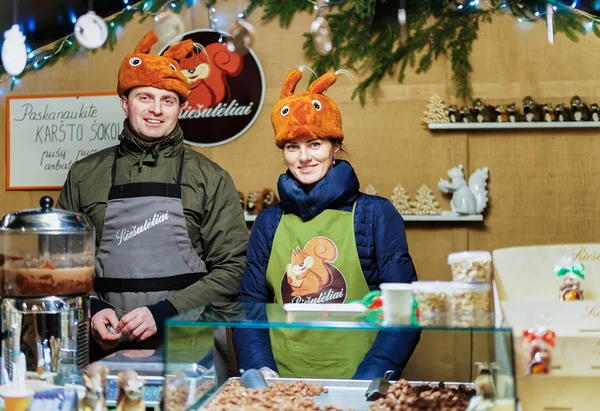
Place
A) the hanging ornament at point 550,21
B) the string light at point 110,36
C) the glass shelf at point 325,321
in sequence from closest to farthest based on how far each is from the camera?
the glass shelf at point 325,321, the hanging ornament at point 550,21, the string light at point 110,36

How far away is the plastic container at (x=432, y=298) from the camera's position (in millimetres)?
1534

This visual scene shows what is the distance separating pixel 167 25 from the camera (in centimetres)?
396

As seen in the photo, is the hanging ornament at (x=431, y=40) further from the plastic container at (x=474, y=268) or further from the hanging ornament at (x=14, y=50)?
the plastic container at (x=474, y=268)

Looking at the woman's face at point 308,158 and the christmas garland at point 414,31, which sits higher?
the christmas garland at point 414,31

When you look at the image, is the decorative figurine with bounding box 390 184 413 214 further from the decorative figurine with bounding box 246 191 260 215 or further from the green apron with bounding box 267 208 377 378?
the green apron with bounding box 267 208 377 378

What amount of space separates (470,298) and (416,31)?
262cm

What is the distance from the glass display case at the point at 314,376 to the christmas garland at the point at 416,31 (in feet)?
7.76

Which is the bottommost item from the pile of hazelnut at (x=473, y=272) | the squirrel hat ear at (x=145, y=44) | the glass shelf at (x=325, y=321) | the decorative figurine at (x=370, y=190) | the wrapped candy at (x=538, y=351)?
the wrapped candy at (x=538, y=351)

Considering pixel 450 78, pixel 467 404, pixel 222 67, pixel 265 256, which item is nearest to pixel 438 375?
pixel 467 404

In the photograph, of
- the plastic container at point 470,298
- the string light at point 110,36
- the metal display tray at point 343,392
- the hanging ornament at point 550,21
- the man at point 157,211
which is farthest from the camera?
the string light at point 110,36

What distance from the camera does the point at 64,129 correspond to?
427cm

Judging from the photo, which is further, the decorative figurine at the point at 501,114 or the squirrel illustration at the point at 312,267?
the decorative figurine at the point at 501,114

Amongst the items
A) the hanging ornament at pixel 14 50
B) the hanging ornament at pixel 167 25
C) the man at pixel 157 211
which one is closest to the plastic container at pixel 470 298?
the man at pixel 157 211

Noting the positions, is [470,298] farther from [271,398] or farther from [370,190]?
[370,190]
